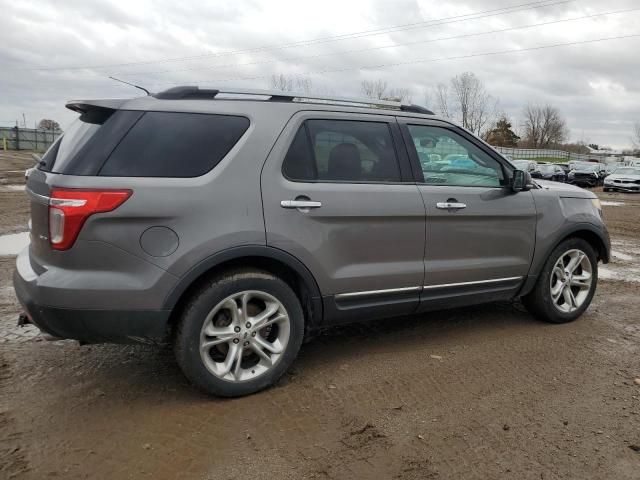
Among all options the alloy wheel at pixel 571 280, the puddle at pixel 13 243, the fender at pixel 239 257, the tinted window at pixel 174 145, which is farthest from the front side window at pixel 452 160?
the puddle at pixel 13 243

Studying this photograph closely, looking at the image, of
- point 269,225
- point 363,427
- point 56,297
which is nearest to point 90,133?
point 56,297

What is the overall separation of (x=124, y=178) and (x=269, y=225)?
88 centimetres

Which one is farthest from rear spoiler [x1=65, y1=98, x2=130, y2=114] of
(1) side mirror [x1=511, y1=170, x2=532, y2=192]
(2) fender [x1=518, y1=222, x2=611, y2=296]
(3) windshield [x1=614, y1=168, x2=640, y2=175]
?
(3) windshield [x1=614, y1=168, x2=640, y2=175]

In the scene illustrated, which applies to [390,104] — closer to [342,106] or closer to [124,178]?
[342,106]

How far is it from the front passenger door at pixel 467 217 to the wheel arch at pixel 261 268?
Answer: 943 millimetres

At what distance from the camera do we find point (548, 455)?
112 inches

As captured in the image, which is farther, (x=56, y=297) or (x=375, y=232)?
(x=375, y=232)

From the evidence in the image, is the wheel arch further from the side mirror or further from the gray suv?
the side mirror

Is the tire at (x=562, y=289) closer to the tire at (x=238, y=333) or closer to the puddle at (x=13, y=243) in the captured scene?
the tire at (x=238, y=333)

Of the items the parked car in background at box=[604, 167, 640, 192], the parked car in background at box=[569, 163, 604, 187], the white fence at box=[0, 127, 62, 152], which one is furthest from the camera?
the white fence at box=[0, 127, 62, 152]

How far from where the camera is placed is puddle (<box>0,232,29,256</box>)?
7.29 meters

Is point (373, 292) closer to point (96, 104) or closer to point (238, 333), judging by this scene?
point (238, 333)

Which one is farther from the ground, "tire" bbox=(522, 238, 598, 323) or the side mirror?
the side mirror

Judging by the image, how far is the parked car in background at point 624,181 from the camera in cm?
2867
